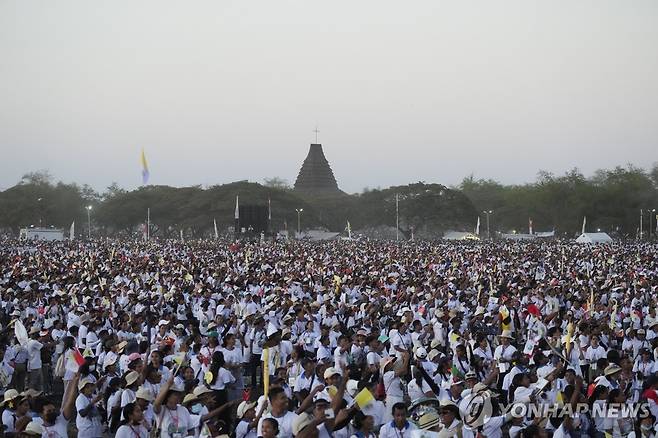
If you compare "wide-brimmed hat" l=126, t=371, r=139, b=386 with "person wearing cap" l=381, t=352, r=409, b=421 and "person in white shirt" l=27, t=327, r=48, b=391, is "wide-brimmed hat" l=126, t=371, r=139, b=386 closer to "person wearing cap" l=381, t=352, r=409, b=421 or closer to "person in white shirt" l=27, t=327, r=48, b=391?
"person wearing cap" l=381, t=352, r=409, b=421

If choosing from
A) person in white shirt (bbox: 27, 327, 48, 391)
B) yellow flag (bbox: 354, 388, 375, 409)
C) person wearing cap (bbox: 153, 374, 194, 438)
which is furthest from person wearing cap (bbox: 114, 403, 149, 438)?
person in white shirt (bbox: 27, 327, 48, 391)

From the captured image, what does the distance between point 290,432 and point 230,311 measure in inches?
372

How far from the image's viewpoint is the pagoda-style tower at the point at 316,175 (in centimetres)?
13200

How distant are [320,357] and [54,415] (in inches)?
186

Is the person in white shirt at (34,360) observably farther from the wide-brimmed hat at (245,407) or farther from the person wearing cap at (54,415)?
the wide-brimmed hat at (245,407)

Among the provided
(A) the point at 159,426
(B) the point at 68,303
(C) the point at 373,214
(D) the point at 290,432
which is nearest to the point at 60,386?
(B) the point at 68,303

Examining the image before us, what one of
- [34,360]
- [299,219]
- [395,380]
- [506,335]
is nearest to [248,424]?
[395,380]

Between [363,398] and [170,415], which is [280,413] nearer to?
[363,398]

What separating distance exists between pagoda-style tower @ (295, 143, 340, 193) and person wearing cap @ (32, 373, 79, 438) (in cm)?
12292

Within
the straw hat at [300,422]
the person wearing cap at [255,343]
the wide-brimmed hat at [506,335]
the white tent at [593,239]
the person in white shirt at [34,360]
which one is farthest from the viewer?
the white tent at [593,239]

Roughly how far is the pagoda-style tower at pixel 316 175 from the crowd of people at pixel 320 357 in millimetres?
107687

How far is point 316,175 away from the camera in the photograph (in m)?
133

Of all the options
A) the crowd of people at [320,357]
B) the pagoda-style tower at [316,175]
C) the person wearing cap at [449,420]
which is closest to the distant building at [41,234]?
the crowd of people at [320,357]

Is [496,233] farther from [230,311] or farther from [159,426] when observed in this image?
[159,426]
